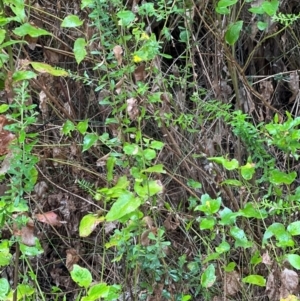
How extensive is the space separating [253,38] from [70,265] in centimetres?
95

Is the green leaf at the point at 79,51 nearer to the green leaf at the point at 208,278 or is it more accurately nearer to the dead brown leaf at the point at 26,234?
the dead brown leaf at the point at 26,234

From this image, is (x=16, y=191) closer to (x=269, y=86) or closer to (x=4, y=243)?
(x=4, y=243)

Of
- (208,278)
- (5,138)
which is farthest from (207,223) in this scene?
(5,138)

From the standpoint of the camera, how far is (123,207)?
1291 millimetres

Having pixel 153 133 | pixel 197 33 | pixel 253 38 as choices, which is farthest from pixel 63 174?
pixel 253 38

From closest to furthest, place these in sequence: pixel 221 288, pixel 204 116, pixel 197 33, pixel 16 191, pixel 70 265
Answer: pixel 16 191
pixel 221 288
pixel 70 265
pixel 204 116
pixel 197 33

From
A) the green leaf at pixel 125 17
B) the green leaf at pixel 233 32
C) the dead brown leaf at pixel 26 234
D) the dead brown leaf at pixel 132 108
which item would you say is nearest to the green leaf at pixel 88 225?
the dead brown leaf at pixel 26 234

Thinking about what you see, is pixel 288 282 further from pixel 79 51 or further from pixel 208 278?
pixel 79 51

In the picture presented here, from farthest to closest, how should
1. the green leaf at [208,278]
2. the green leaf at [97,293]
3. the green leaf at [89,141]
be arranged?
the green leaf at [89,141] → the green leaf at [208,278] → the green leaf at [97,293]

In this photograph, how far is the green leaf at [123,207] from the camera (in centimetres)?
128

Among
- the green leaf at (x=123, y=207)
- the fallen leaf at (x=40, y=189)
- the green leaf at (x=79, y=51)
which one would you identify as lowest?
the fallen leaf at (x=40, y=189)

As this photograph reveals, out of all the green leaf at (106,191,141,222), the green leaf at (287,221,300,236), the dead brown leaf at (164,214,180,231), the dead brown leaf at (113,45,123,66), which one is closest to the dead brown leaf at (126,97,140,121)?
the dead brown leaf at (113,45,123,66)

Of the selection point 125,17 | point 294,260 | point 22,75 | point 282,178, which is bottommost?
point 294,260

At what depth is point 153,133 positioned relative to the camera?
1894 mm
